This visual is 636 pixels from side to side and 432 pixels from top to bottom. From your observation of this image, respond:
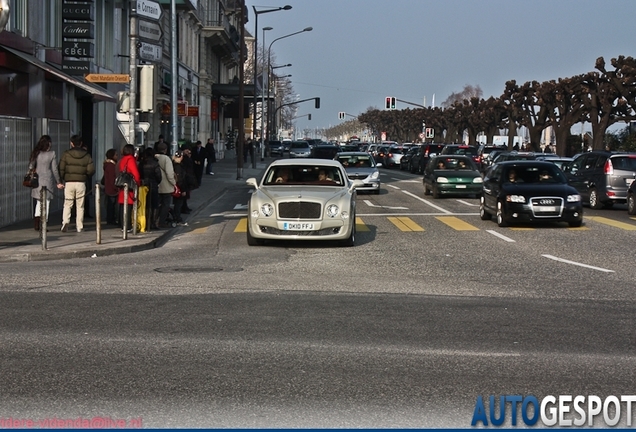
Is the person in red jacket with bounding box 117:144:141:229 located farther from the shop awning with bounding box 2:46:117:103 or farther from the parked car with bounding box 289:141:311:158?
the parked car with bounding box 289:141:311:158

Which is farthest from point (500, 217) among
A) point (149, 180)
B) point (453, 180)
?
point (453, 180)

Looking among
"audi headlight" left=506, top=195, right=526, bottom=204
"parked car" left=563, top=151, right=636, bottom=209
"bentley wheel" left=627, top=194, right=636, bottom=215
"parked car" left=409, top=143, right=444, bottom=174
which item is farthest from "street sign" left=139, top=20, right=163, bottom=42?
"parked car" left=409, top=143, right=444, bottom=174

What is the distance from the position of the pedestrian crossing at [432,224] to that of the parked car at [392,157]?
138 feet

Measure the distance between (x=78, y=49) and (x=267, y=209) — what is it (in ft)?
33.8

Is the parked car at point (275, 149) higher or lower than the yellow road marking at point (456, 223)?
higher

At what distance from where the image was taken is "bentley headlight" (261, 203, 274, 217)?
17516 millimetres

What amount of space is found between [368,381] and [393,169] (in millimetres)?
60626

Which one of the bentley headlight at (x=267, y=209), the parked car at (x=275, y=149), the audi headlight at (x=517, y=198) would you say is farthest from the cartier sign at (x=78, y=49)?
the parked car at (x=275, y=149)

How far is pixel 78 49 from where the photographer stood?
2552 cm

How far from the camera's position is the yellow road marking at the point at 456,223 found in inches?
858

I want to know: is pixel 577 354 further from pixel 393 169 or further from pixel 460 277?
pixel 393 169

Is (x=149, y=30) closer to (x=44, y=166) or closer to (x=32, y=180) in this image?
(x=44, y=166)

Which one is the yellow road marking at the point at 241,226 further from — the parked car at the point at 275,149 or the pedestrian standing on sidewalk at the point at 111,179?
the parked car at the point at 275,149

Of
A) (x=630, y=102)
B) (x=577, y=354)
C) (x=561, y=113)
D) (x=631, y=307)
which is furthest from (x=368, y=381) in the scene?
(x=561, y=113)
